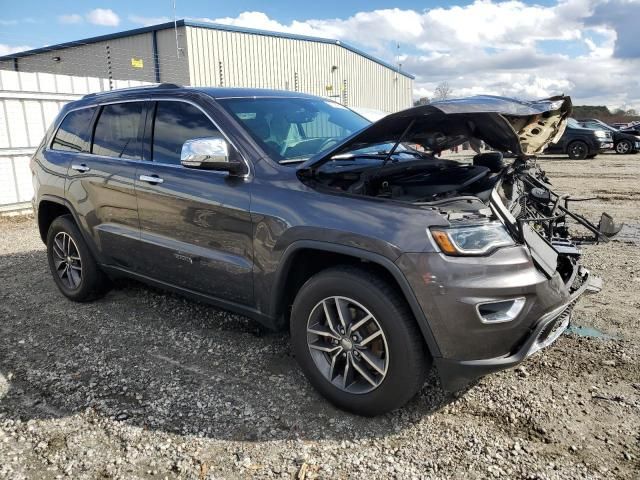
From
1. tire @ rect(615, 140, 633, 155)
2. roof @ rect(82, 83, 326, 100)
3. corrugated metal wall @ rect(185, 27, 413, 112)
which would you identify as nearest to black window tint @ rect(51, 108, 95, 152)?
roof @ rect(82, 83, 326, 100)

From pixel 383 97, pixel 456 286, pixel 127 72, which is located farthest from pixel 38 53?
pixel 456 286

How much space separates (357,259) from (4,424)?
2.23 m

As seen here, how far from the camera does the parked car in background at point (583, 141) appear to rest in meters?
18.4

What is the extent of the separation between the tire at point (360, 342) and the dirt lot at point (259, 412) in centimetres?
18

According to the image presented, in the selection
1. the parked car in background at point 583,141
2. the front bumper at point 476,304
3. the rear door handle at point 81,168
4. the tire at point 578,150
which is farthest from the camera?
the tire at point 578,150

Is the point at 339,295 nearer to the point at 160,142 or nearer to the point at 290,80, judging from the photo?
the point at 160,142

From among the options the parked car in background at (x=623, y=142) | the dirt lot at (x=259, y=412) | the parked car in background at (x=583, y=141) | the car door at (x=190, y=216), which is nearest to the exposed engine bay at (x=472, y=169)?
the car door at (x=190, y=216)

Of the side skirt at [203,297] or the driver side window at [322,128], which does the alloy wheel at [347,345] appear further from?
the driver side window at [322,128]

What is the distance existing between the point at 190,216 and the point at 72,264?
6.80 feet

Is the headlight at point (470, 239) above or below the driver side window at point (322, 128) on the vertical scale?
below

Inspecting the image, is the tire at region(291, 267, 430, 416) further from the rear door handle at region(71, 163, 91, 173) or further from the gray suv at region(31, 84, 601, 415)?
the rear door handle at region(71, 163, 91, 173)

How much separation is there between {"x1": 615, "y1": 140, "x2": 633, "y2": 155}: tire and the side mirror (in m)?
21.7

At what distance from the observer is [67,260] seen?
4.95 metres

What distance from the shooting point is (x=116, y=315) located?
4574mm
